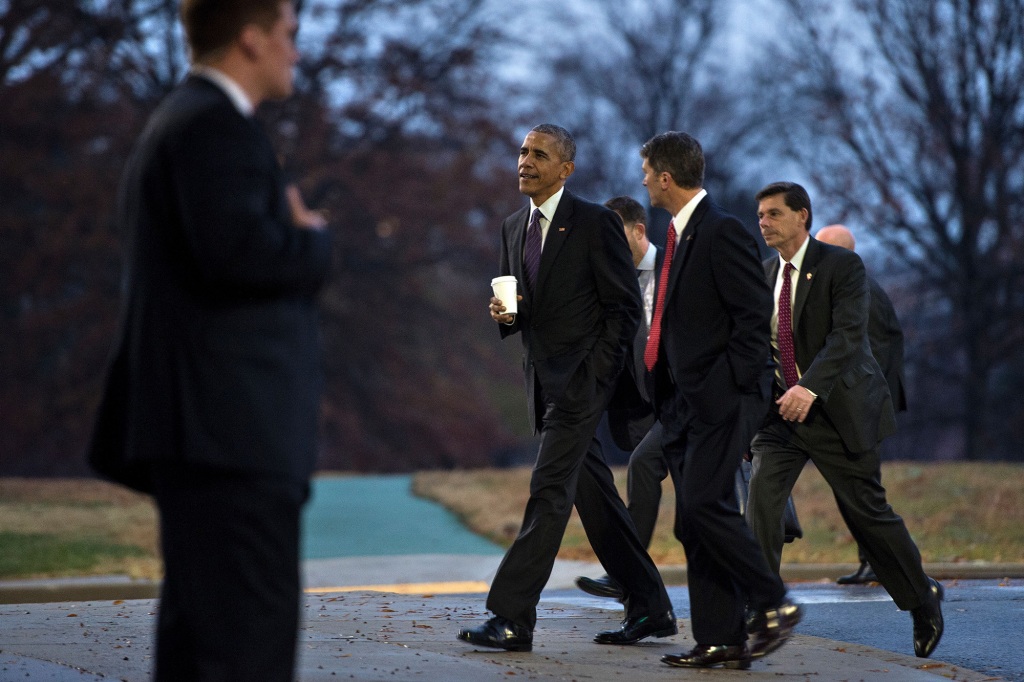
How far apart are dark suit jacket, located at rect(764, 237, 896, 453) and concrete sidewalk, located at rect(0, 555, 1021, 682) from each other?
3.52 feet

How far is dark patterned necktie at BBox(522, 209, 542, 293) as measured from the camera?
614cm

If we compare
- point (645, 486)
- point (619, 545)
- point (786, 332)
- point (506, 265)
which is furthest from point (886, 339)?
point (506, 265)

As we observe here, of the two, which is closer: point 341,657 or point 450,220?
point 341,657

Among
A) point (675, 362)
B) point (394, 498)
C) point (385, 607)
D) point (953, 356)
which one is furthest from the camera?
point (953, 356)

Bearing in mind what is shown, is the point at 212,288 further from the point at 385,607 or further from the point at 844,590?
the point at 844,590

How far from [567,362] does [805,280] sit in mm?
1342

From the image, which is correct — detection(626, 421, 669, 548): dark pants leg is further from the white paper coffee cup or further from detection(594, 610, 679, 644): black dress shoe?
the white paper coffee cup

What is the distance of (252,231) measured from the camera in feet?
9.74

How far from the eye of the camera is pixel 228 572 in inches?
117

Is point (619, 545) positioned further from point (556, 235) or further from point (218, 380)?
point (218, 380)

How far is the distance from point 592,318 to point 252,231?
3263 mm

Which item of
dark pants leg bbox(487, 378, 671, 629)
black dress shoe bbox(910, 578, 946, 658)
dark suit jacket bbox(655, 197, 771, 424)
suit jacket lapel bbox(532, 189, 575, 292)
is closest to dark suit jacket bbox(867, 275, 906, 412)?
black dress shoe bbox(910, 578, 946, 658)

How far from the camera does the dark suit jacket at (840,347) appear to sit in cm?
628

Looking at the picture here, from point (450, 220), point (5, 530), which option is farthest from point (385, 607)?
point (450, 220)
